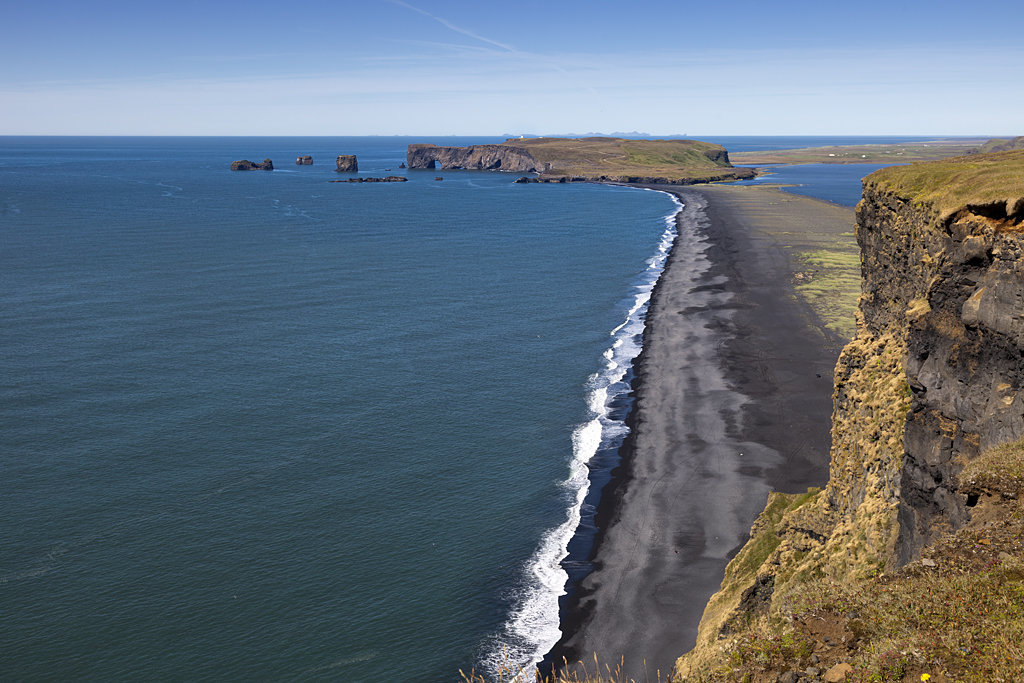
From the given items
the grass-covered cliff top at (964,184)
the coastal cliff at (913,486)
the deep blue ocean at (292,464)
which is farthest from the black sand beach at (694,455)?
the grass-covered cliff top at (964,184)

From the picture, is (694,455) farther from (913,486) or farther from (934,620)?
(934,620)

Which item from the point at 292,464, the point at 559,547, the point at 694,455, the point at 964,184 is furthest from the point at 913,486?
the point at 292,464

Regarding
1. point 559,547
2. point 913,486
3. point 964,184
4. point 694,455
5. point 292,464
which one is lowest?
point 559,547

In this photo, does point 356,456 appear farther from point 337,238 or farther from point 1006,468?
point 337,238

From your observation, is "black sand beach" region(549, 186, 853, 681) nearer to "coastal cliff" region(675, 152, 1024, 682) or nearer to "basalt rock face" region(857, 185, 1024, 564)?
"coastal cliff" region(675, 152, 1024, 682)

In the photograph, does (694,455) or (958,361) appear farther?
(694,455)

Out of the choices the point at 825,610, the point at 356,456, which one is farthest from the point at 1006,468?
the point at 356,456

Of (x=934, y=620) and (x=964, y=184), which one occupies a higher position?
(x=964, y=184)
